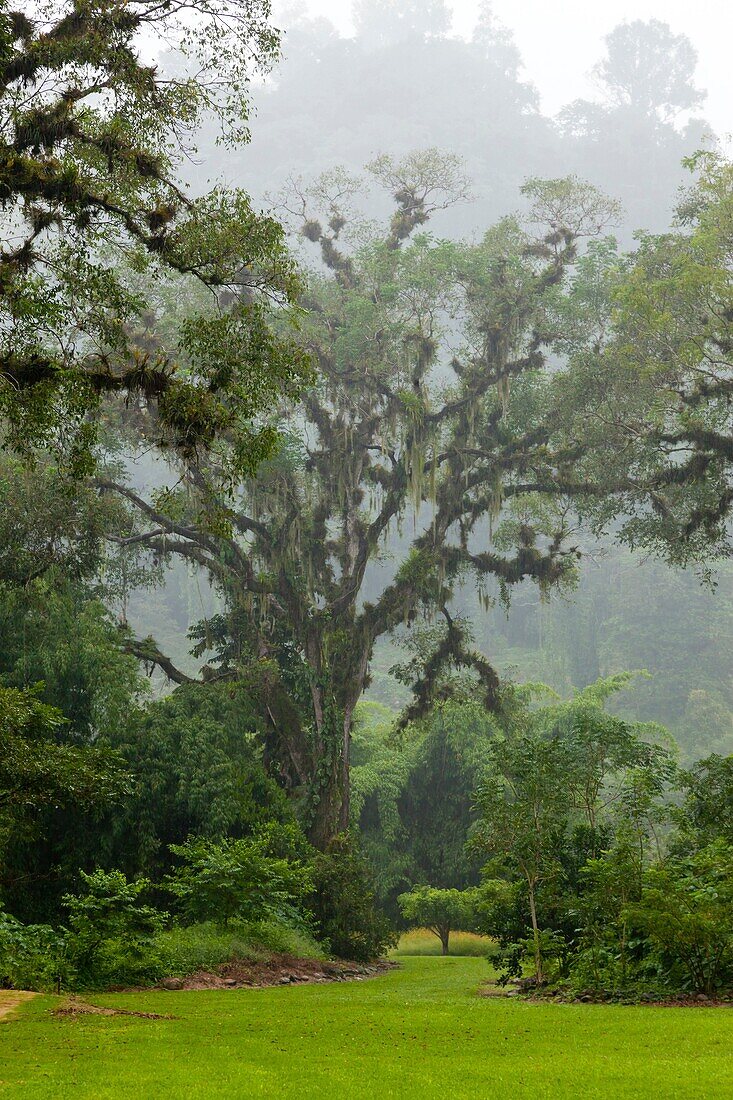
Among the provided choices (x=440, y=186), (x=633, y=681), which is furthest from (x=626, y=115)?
(x=440, y=186)

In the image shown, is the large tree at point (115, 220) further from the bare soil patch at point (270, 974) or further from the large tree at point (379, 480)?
the large tree at point (379, 480)

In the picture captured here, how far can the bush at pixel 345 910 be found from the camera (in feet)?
64.6

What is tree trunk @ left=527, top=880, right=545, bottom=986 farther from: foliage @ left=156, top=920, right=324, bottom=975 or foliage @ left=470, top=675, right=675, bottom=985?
foliage @ left=156, top=920, right=324, bottom=975

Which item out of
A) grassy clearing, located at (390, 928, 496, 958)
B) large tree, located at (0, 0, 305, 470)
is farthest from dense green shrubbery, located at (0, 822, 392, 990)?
grassy clearing, located at (390, 928, 496, 958)

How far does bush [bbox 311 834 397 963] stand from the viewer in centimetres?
1969

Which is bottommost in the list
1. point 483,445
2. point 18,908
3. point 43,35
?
point 18,908

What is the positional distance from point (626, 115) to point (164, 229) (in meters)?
103

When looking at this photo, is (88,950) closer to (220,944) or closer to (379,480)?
(220,944)

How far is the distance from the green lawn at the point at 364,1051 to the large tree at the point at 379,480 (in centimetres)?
1341

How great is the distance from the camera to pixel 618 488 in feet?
75.7

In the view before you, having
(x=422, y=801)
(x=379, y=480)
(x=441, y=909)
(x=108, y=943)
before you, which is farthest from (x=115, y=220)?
(x=422, y=801)

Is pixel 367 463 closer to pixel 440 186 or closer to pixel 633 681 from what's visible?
pixel 440 186

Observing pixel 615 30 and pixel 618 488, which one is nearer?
pixel 618 488

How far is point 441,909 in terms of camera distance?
2866 cm
